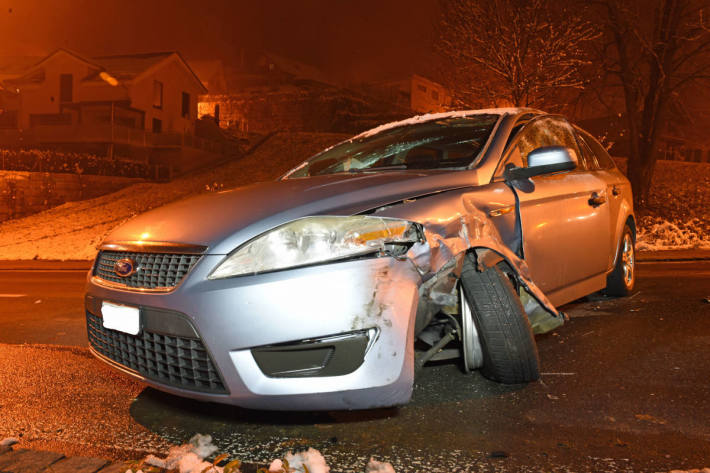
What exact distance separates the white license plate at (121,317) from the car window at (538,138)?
209 centimetres

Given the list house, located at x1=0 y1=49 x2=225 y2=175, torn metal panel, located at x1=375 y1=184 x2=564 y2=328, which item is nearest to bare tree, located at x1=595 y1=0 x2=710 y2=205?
torn metal panel, located at x1=375 y1=184 x2=564 y2=328

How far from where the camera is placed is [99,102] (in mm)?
32281

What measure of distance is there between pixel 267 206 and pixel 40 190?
19.9 metres

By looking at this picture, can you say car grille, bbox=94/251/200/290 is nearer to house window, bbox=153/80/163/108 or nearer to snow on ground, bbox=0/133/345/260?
snow on ground, bbox=0/133/345/260

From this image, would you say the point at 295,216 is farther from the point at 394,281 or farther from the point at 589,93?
the point at 589,93

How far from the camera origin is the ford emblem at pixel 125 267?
2.70 m

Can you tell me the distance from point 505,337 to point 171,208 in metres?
1.90

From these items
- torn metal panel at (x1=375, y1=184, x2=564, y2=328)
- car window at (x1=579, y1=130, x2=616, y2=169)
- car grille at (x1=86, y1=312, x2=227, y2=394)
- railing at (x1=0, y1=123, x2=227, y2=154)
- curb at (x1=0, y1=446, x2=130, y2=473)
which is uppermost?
railing at (x1=0, y1=123, x2=227, y2=154)

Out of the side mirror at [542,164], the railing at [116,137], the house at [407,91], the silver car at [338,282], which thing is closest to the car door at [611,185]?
the silver car at [338,282]

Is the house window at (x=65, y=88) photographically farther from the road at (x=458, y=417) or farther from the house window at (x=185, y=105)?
the road at (x=458, y=417)

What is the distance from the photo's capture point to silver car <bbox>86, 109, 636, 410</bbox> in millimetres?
2273

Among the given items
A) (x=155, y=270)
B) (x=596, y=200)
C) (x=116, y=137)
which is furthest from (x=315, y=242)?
(x=116, y=137)

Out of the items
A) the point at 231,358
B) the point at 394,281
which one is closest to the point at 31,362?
the point at 231,358

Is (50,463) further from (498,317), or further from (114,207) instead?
(114,207)
